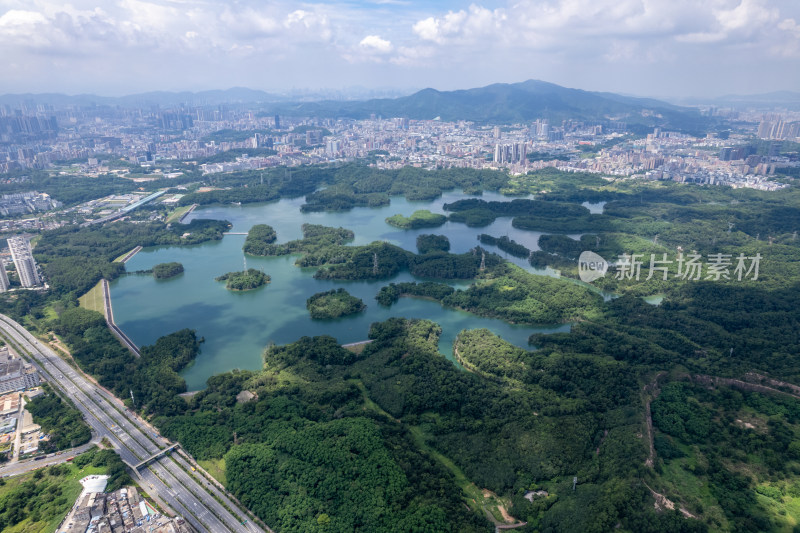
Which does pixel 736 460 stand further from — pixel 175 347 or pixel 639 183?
pixel 639 183

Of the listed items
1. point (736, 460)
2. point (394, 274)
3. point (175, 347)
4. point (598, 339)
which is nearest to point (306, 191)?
point (394, 274)

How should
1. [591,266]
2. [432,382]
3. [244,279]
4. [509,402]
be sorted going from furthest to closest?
[591,266] < [244,279] < [432,382] < [509,402]

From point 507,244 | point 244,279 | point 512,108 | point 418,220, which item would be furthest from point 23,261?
point 512,108

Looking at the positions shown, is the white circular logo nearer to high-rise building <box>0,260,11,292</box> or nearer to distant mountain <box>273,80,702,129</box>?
high-rise building <box>0,260,11,292</box>

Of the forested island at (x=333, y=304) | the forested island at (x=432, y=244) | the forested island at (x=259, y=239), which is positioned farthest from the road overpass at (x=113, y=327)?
the forested island at (x=432, y=244)

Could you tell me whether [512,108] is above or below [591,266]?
above

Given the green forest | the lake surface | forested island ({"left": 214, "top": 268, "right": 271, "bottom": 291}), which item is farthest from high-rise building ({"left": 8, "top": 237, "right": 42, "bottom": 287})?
forested island ({"left": 214, "top": 268, "right": 271, "bottom": 291})

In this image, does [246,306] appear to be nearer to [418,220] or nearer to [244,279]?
[244,279]
